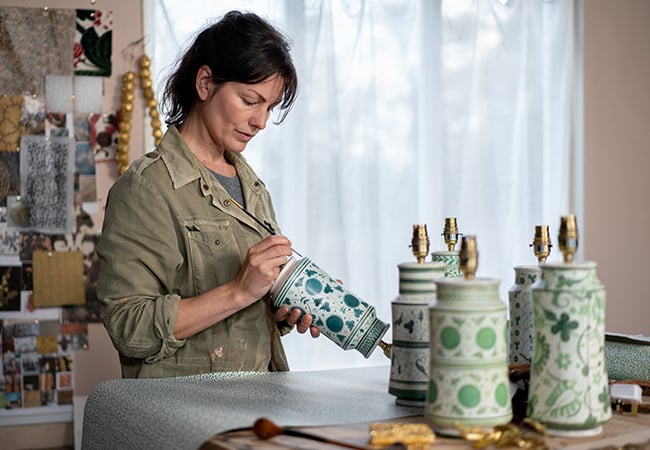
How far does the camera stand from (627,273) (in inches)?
157

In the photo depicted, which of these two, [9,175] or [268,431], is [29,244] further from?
[268,431]

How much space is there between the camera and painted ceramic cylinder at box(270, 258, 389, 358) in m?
1.34

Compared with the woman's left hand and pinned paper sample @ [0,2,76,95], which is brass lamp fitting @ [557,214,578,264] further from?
pinned paper sample @ [0,2,76,95]

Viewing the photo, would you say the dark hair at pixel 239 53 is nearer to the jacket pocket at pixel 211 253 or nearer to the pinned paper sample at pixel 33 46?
the jacket pocket at pixel 211 253

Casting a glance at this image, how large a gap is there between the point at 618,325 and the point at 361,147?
148 cm

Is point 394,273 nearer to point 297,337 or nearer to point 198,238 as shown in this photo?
point 297,337

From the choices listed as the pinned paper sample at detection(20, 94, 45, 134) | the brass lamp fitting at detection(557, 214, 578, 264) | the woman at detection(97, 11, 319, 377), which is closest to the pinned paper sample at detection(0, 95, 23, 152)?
the pinned paper sample at detection(20, 94, 45, 134)

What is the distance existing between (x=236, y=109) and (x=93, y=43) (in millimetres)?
1676

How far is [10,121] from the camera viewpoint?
3041 millimetres

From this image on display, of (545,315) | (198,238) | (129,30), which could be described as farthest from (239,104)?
(129,30)

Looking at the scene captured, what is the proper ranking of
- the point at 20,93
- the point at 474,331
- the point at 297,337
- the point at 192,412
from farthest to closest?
the point at 297,337
the point at 20,93
the point at 192,412
the point at 474,331

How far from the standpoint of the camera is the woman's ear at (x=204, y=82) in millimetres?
1646

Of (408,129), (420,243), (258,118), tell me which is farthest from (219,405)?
(408,129)

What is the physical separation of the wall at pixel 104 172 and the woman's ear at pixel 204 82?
5.07ft
